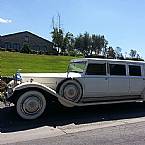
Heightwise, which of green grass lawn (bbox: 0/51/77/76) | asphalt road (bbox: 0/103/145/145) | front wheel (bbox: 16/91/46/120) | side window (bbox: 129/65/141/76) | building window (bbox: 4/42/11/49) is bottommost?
asphalt road (bbox: 0/103/145/145)

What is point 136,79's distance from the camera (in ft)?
34.1

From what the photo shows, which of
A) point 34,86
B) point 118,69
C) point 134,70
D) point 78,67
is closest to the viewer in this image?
point 34,86

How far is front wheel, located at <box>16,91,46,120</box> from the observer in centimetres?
819

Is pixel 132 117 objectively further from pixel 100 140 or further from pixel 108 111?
pixel 100 140

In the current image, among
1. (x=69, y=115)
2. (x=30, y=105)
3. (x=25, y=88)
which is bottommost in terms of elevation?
(x=69, y=115)

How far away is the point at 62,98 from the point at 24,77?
1.24m

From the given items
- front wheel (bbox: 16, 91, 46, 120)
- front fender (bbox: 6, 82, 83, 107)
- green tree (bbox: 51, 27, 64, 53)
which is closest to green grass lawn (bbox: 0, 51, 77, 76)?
front fender (bbox: 6, 82, 83, 107)

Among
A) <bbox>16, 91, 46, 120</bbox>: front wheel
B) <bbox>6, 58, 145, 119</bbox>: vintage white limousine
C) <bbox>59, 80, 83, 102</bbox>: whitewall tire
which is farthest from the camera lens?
<bbox>59, 80, 83, 102</bbox>: whitewall tire

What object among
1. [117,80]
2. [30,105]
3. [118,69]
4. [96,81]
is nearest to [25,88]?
[30,105]

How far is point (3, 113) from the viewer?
8953mm

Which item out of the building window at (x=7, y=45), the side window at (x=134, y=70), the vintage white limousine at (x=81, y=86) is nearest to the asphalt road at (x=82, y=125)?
the vintage white limousine at (x=81, y=86)

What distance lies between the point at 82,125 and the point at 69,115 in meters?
1.18

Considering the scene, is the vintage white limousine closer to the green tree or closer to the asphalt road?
the asphalt road

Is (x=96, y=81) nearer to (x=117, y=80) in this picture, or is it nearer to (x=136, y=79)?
(x=117, y=80)
